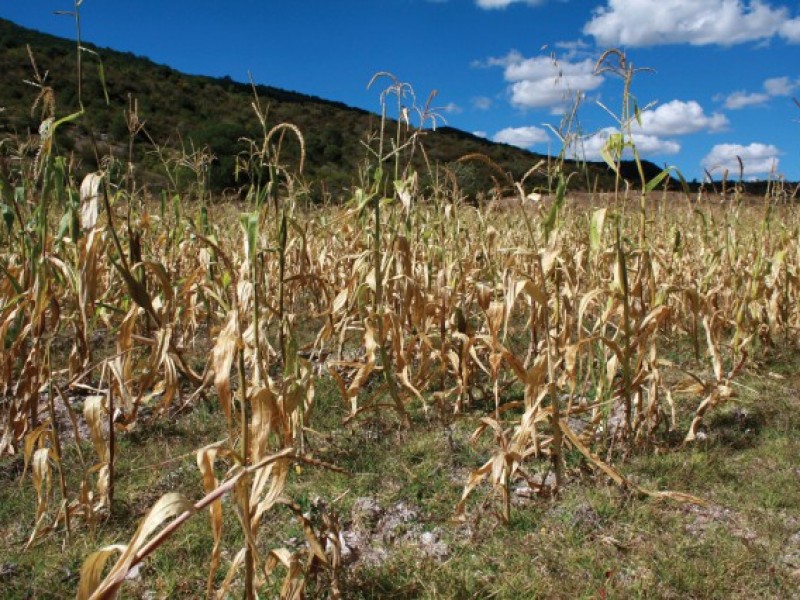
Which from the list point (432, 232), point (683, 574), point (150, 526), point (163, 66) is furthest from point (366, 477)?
point (163, 66)

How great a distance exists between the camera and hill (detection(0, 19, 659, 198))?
2070cm

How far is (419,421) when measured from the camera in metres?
3.09

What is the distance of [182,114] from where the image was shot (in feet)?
97.0

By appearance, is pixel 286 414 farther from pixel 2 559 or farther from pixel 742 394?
pixel 742 394

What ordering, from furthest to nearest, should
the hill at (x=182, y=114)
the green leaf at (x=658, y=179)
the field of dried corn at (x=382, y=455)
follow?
the hill at (x=182, y=114) → the green leaf at (x=658, y=179) → the field of dried corn at (x=382, y=455)

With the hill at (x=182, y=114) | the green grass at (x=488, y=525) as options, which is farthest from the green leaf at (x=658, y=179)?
the hill at (x=182, y=114)

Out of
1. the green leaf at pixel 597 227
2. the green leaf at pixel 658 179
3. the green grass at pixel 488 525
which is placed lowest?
the green grass at pixel 488 525

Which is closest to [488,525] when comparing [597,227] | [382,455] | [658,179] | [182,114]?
[382,455]

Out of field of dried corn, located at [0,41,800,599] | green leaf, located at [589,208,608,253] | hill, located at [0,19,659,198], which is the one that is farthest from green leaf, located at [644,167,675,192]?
hill, located at [0,19,659,198]

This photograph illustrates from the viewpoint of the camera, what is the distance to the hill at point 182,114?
20.7m

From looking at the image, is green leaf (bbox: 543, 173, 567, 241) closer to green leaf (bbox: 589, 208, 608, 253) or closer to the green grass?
green leaf (bbox: 589, 208, 608, 253)

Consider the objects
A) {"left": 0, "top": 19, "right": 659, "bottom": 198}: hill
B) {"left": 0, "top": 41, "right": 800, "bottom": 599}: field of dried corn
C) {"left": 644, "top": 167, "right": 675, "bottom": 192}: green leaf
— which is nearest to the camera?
{"left": 0, "top": 41, "right": 800, "bottom": 599}: field of dried corn

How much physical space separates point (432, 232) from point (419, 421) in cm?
132

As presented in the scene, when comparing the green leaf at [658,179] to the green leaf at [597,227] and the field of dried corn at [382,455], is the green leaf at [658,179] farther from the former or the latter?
the green leaf at [597,227]
